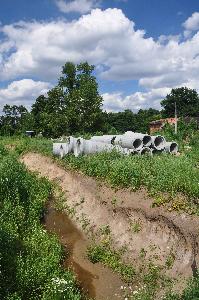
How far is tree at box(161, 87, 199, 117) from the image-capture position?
95375 millimetres

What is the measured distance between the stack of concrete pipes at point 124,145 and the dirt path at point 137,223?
2884 millimetres

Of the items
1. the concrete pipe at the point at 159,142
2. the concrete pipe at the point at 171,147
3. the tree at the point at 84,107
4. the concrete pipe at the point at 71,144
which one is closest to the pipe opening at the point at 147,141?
the concrete pipe at the point at 159,142

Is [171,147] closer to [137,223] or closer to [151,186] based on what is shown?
[151,186]

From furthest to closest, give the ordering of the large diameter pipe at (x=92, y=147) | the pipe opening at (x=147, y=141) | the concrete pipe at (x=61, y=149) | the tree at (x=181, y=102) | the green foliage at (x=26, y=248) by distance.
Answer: the tree at (x=181, y=102) → the concrete pipe at (x=61, y=149) → the large diameter pipe at (x=92, y=147) → the pipe opening at (x=147, y=141) → the green foliage at (x=26, y=248)

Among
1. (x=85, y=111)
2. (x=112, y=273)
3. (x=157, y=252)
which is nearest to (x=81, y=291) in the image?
(x=112, y=273)

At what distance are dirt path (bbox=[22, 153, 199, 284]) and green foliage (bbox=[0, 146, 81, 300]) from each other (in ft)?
6.61

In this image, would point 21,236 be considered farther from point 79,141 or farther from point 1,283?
point 79,141

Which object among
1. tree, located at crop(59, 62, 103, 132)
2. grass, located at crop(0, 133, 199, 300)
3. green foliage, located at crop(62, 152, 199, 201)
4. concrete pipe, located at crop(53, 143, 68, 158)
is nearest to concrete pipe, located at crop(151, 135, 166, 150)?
grass, located at crop(0, 133, 199, 300)

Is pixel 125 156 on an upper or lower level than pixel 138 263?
upper

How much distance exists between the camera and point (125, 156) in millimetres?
19734

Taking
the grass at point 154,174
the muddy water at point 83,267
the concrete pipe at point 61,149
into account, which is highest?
the concrete pipe at point 61,149

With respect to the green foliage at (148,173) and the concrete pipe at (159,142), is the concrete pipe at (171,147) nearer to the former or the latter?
the concrete pipe at (159,142)

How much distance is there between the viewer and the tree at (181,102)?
9538cm

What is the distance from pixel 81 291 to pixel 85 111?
3611 centimetres
